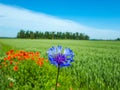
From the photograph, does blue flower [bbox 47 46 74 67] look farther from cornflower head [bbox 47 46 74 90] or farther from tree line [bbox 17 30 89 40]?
tree line [bbox 17 30 89 40]

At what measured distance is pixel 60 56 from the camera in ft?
9.64

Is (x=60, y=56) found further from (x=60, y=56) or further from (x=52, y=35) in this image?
(x=52, y=35)

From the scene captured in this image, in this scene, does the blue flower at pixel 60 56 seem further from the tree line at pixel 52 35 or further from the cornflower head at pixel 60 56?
the tree line at pixel 52 35

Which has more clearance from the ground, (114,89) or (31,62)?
(31,62)

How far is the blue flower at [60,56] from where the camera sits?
291 centimetres

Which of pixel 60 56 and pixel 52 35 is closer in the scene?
pixel 60 56

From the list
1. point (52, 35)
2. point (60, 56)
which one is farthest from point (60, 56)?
point (52, 35)

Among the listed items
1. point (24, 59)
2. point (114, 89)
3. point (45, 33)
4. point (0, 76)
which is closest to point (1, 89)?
point (0, 76)

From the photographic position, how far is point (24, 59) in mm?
9195

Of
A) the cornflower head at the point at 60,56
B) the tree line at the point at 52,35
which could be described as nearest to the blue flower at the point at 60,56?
the cornflower head at the point at 60,56

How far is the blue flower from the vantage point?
9.54ft

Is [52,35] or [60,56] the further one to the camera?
[52,35]

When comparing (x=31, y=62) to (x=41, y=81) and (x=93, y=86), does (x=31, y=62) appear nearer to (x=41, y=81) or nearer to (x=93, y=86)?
(x=41, y=81)

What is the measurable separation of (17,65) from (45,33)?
93369 mm
